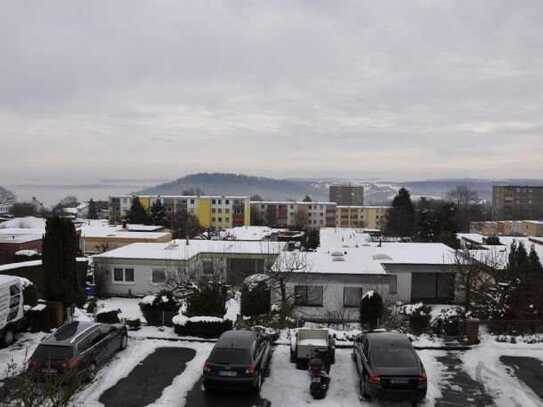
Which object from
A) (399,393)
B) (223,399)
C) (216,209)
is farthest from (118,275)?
(216,209)

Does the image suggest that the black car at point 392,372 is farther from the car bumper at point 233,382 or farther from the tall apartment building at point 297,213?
the tall apartment building at point 297,213

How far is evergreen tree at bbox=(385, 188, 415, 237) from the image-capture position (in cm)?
7962

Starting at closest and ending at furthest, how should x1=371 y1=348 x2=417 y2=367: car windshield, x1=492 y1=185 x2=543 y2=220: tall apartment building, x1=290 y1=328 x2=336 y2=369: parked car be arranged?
1. x1=371 y1=348 x2=417 y2=367: car windshield
2. x1=290 y1=328 x2=336 y2=369: parked car
3. x1=492 y1=185 x2=543 y2=220: tall apartment building

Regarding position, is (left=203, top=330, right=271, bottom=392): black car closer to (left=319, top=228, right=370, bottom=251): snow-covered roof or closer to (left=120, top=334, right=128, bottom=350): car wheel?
(left=120, top=334, right=128, bottom=350): car wheel

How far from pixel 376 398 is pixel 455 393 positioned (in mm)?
2292

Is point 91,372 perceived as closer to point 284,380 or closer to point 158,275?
point 284,380

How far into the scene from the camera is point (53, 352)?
42.7 feet

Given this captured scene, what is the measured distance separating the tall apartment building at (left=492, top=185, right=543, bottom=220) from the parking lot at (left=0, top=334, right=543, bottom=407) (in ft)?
466

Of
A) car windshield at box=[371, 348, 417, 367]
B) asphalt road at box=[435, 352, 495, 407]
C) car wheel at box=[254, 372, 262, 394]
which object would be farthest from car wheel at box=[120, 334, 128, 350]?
asphalt road at box=[435, 352, 495, 407]

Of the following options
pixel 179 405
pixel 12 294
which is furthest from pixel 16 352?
pixel 179 405

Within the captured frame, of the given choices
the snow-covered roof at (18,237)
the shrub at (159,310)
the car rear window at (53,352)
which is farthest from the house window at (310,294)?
the snow-covered roof at (18,237)

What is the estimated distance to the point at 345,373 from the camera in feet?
48.2

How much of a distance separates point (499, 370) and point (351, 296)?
10.7 meters

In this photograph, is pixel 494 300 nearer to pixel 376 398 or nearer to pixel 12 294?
pixel 376 398
